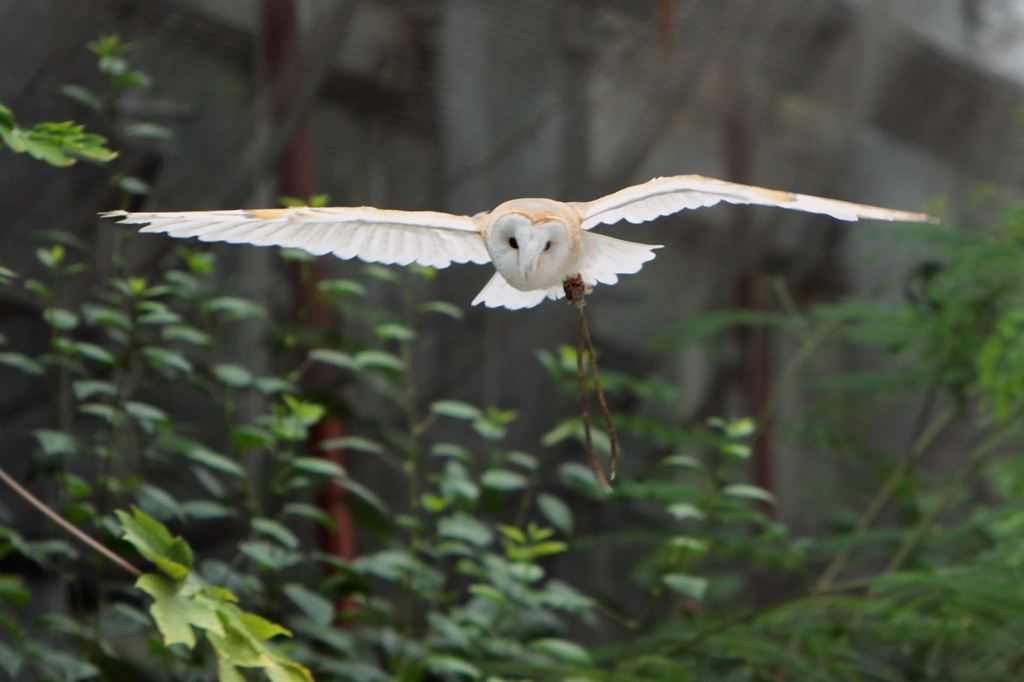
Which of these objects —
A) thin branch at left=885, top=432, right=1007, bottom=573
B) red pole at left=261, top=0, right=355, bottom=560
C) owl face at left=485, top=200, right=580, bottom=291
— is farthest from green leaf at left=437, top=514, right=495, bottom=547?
thin branch at left=885, top=432, right=1007, bottom=573

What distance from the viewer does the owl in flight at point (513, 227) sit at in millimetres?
461

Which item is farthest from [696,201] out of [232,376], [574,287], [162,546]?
[232,376]

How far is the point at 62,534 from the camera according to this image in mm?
1130

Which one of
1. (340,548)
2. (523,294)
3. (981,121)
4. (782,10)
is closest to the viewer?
(523,294)

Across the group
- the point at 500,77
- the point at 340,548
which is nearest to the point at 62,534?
the point at 340,548

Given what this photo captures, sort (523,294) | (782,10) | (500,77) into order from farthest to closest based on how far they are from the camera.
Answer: (782,10) < (500,77) < (523,294)

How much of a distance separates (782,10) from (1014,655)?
42.1 inches

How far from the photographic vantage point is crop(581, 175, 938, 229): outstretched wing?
1.48ft

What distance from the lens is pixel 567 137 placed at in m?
1.51

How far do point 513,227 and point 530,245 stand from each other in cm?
2

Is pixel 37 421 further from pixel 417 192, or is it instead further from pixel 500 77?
pixel 500 77

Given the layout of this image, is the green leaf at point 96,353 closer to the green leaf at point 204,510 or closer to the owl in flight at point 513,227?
the green leaf at point 204,510

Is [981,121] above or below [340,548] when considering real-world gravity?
above

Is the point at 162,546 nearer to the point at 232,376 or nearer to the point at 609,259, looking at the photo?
the point at 609,259
